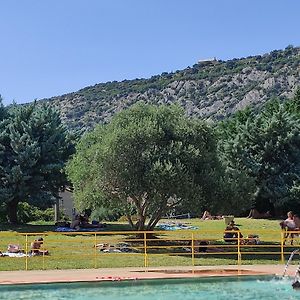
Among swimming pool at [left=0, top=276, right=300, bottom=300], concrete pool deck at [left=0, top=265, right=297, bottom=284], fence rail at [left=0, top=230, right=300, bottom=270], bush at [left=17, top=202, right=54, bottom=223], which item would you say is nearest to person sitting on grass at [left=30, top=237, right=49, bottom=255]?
fence rail at [left=0, top=230, right=300, bottom=270]

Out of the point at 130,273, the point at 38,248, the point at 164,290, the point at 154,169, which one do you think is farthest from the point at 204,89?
the point at 164,290

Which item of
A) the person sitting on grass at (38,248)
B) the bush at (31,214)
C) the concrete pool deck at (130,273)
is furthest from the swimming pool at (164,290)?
the bush at (31,214)

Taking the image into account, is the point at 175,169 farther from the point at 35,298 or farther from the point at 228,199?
the point at 35,298

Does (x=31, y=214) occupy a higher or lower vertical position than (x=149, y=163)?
lower

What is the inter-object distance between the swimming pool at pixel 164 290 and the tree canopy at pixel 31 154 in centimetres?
2383

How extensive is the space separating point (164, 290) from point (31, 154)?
2586cm

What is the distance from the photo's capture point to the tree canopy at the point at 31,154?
41.5 meters

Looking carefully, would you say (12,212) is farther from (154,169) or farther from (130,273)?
(130,273)

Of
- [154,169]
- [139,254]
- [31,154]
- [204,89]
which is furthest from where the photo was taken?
[204,89]

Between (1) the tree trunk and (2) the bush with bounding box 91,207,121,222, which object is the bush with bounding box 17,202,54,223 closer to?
(2) the bush with bounding box 91,207,121,222

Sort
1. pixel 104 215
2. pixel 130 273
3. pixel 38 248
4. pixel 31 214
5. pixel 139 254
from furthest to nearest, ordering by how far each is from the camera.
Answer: pixel 31 214
pixel 104 215
pixel 139 254
pixel 38 248
pixel 130 273

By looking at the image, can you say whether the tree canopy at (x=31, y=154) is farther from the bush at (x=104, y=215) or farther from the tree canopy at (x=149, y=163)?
the tree canopy at (x=149, y=163)

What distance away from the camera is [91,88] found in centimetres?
17025

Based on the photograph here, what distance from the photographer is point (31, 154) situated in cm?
4184
